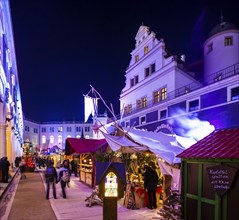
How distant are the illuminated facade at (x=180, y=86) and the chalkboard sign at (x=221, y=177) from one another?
46.7ft

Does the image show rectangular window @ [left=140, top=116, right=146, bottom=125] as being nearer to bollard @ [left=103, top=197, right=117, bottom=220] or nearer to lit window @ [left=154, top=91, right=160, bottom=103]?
lit window @ [left=154, top=91, right=160, bottom=103]

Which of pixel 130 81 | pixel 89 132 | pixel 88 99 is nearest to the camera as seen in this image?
pixel 88 99

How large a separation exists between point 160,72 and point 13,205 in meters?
23.8

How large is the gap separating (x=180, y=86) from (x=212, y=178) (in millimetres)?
24236

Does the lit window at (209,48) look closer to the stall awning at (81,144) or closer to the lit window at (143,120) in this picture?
the lit window at (143,120)

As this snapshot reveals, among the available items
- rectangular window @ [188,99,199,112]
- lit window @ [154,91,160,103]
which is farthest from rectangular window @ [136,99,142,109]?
rectangular window @ [188,99,199,112]

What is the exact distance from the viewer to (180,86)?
3033 centimetres

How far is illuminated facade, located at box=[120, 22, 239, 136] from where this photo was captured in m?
22.4

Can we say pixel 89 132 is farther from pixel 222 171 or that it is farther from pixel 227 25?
pixel 222 171

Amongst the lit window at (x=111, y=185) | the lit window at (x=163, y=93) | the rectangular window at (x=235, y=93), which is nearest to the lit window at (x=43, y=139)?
the lit window at (x=163, y=93)

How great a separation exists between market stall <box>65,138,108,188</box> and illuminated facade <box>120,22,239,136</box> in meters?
3.91

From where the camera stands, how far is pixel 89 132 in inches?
3182

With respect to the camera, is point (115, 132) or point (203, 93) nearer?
point (115, 132)

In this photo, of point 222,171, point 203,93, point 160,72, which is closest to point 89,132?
point 160,72
